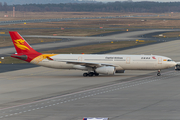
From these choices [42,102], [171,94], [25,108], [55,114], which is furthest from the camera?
[171,94]

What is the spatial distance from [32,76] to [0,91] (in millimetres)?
14406

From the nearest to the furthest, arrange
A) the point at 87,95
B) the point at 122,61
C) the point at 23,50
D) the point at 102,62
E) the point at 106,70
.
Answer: the point at 87,95, the point at 106,70, the point at 122,61, the point at 102,62, the point at 23,50

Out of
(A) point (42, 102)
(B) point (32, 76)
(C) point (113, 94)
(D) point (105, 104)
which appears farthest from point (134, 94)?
(B) point (32, 76)

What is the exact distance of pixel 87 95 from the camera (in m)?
44.5

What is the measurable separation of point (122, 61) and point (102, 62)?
3731 millimetres

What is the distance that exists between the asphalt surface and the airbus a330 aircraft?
175cm

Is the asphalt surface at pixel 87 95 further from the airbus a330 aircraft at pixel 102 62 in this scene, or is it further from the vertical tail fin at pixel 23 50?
the vertical tail fin at pixel 23 50

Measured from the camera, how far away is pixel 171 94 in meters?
44.6

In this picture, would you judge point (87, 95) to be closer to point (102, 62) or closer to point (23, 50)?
point (102, 62)

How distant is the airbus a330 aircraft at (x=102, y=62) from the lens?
6003cm

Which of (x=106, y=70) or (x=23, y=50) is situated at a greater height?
(x=23, y=50)

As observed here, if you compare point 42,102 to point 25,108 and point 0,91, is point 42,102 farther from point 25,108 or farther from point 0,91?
point 0,91

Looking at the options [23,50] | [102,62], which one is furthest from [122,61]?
[23,50]

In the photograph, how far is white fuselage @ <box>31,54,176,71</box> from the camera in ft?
197
